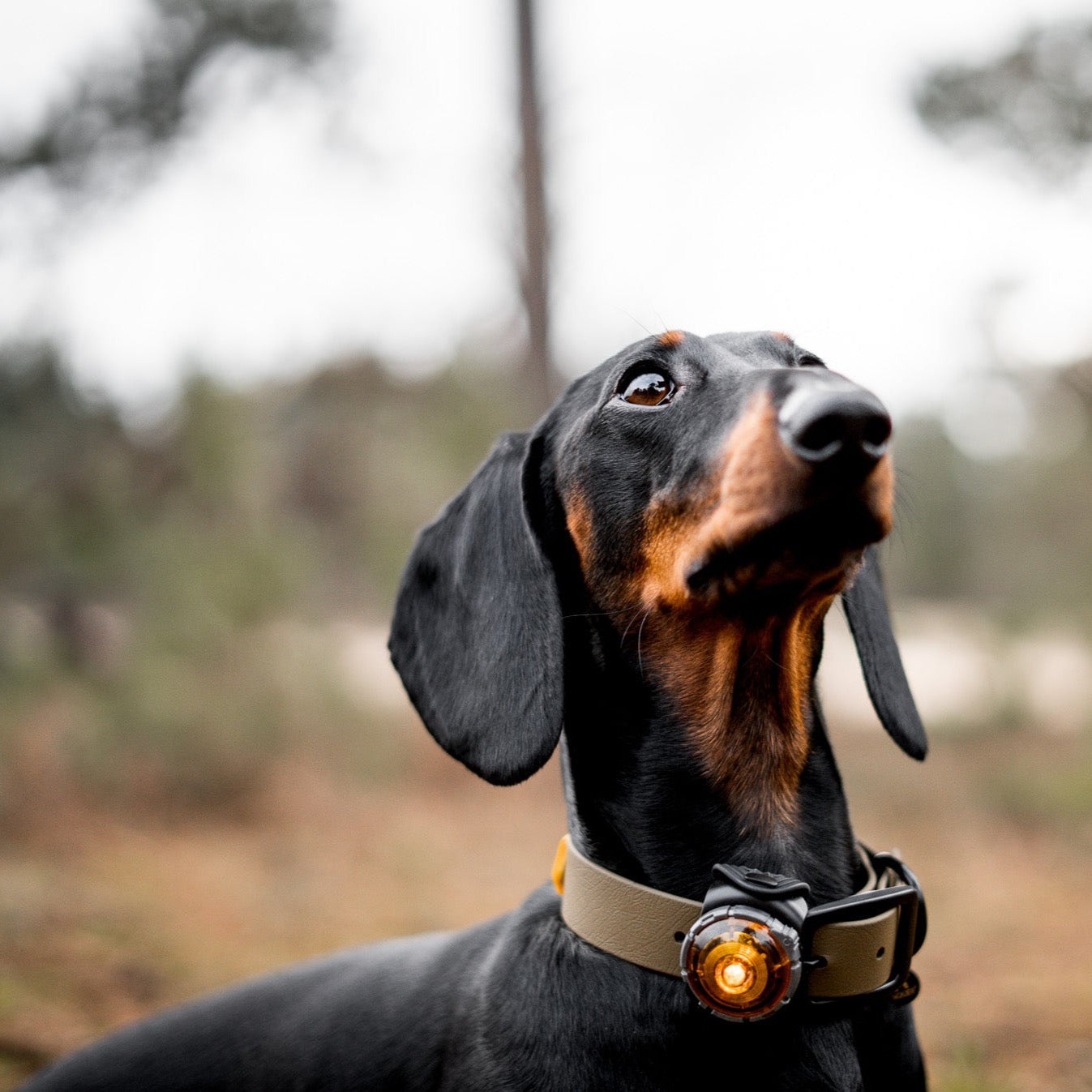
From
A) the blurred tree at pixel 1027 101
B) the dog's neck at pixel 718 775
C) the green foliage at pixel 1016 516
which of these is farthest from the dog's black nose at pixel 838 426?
the blurred tree at pixel 1027 101

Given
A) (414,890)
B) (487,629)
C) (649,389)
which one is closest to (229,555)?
(414,890)

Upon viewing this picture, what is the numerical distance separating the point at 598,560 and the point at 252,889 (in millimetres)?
4760

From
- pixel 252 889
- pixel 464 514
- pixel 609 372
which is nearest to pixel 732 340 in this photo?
pixel 609 372

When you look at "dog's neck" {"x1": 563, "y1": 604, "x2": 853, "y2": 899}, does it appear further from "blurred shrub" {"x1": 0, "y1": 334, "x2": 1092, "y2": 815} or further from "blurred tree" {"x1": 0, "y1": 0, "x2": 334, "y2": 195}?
"blurred tree" {"x1": 0, "y1": 0, "x2": 334, "y2": 195}

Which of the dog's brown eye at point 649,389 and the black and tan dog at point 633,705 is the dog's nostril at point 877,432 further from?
the dog's brown eye at point 649,389

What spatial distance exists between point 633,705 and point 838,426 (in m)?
0.70

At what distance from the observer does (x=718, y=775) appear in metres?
1.92

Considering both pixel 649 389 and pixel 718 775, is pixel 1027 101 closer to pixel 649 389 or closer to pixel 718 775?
pixel 649 389

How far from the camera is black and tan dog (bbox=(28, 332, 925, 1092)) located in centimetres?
167

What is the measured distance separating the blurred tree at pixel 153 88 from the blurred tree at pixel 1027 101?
4.67 meters

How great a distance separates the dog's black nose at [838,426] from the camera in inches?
61.7

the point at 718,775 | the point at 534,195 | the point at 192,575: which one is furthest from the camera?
the point at 534,195

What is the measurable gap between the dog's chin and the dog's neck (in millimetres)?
98

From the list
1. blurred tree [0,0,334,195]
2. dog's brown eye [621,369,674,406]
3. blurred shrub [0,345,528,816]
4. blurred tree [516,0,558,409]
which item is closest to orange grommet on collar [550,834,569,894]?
dog's brown eye [621,369,674,406]
